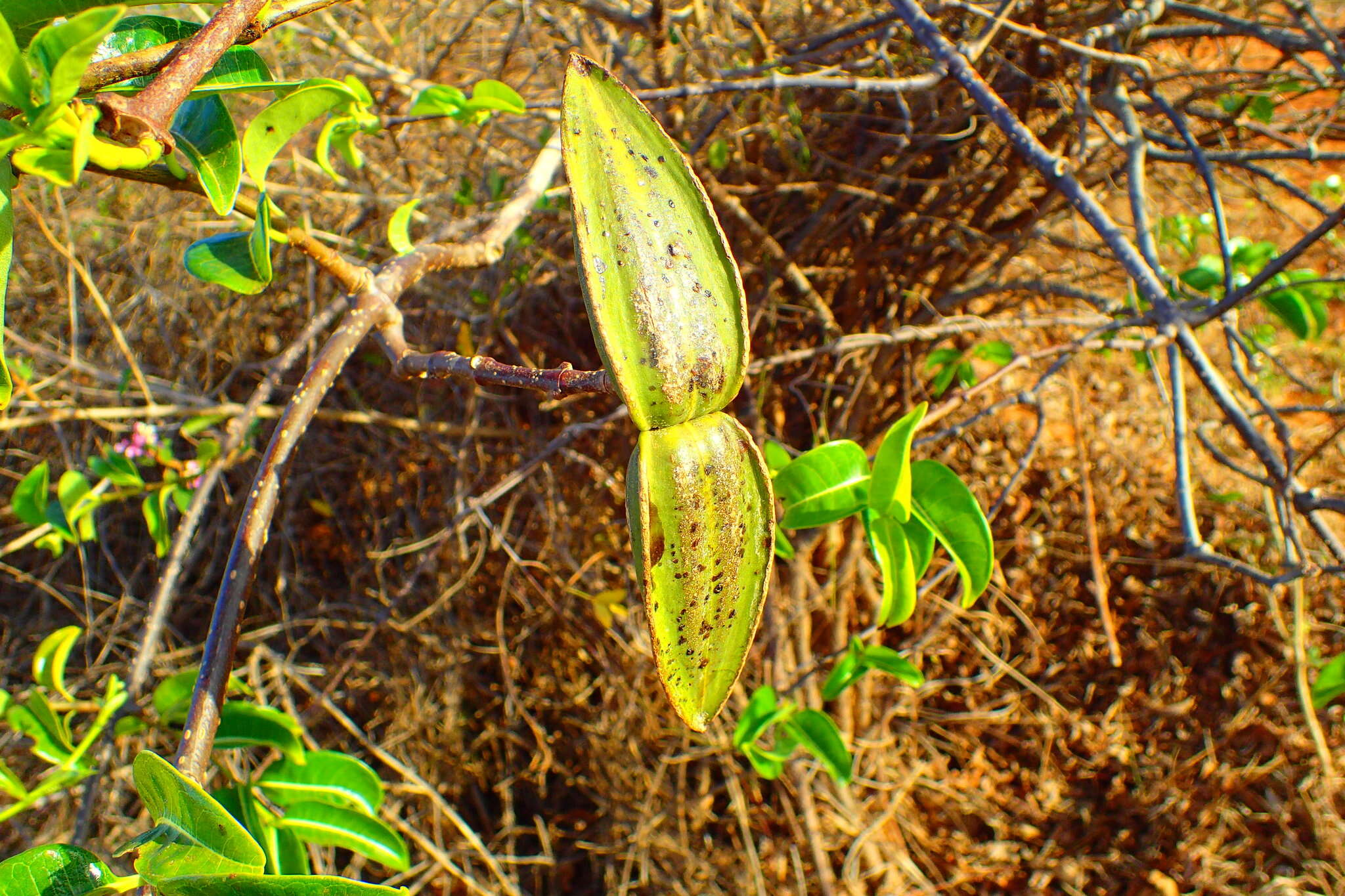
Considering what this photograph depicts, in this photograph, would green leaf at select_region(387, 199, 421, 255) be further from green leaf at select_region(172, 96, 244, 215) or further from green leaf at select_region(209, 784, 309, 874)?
green leaf at select_region(209, 784, 309, 874)

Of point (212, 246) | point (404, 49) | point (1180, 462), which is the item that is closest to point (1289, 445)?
point (1180, 462)

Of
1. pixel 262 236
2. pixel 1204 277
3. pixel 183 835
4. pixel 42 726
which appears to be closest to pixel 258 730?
pixel 42 726

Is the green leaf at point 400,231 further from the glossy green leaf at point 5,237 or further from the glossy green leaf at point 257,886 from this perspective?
the glossy green leaf at point 257,886

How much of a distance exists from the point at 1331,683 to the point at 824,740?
54 cm

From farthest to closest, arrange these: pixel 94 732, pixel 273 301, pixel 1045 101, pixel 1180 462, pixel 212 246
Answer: pixel 273 301 → pixel 1045 101 → pixel 1180 462 → pixel 94 732 → pixel 212 246

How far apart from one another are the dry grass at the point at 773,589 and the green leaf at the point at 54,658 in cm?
60

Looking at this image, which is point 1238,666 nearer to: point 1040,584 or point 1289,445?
point 1040,584

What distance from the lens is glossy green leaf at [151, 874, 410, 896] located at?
36cm

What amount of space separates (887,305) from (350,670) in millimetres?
1499

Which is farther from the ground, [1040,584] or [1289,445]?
[1289,445]

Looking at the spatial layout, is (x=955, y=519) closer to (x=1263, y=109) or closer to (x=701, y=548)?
(x=701, y=548)

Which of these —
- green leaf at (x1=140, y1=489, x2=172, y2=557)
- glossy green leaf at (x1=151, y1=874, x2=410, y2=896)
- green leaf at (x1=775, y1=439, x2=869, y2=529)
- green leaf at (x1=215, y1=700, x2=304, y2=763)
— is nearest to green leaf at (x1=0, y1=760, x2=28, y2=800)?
green leaf at (x1=215, y1=700, x2=304, y2=763)

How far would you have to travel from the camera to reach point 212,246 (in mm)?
652

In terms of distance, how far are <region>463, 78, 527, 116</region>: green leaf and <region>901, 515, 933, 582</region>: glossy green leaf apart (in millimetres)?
Result: 684
